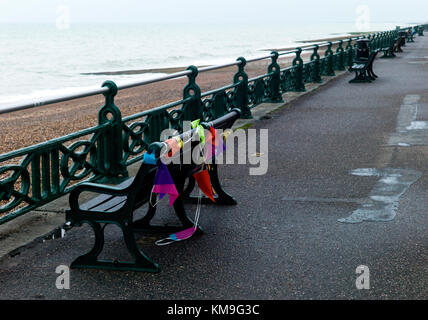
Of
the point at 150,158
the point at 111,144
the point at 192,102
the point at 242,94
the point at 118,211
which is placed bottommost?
the point at 118,211

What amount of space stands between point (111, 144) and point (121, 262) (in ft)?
8.81

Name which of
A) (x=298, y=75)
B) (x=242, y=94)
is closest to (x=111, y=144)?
(x=242, y=94)

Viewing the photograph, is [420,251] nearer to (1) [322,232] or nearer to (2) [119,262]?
(1) [322,232]

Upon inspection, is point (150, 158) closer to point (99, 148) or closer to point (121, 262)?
point (121, 262)

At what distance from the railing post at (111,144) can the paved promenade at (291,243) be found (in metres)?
1.23

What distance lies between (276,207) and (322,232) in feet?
3.12

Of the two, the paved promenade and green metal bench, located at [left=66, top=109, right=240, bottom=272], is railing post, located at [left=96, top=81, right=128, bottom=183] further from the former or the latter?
green metal bench, located at [left=66, top=109, right=240, bottom=272]

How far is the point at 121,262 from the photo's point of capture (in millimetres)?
4734

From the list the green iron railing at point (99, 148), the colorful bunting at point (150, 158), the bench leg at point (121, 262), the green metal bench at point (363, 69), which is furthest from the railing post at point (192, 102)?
the green metal bench at point (363, 69)

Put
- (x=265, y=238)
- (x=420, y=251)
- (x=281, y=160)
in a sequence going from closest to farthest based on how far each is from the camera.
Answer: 1. (x=420, y=251)
2. (x=265, y=238)
3. (x=281, y=160)

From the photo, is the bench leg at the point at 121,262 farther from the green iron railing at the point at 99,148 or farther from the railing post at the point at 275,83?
the railing post at the point at 275,83
